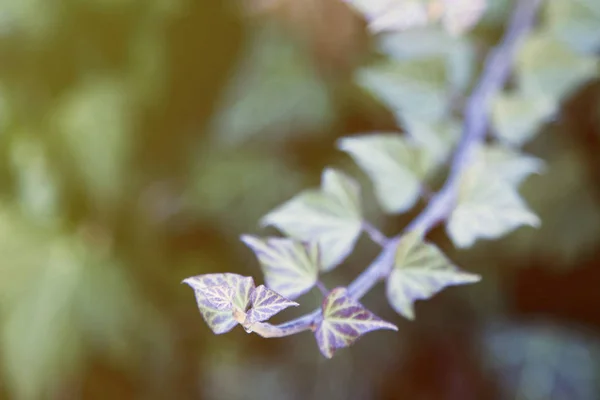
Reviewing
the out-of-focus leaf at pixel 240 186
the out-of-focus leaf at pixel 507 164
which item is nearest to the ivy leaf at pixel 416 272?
the out-of-focus leaf at pixel 507 164

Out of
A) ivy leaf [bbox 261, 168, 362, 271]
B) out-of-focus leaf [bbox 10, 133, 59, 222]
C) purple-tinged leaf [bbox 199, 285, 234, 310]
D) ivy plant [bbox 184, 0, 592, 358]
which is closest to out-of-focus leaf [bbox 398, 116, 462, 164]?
ivy plant [bbox 184, 0, 592, 358]

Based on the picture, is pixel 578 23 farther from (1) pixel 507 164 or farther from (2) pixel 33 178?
(2) pixel 33 178

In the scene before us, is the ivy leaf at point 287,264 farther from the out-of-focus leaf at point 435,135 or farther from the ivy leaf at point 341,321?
the out-of-focus leaf at point 435,135

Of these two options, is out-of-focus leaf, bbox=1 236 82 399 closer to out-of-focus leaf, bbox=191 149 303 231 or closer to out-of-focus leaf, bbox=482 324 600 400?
out-of-focus leaf, bbox=191 149 303 231

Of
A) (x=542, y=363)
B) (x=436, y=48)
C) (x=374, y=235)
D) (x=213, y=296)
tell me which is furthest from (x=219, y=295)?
(x=542, y=363)

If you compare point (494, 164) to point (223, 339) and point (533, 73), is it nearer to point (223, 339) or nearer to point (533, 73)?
point (533, 73)

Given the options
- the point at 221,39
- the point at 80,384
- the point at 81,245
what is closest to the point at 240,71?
the point at 221,39
